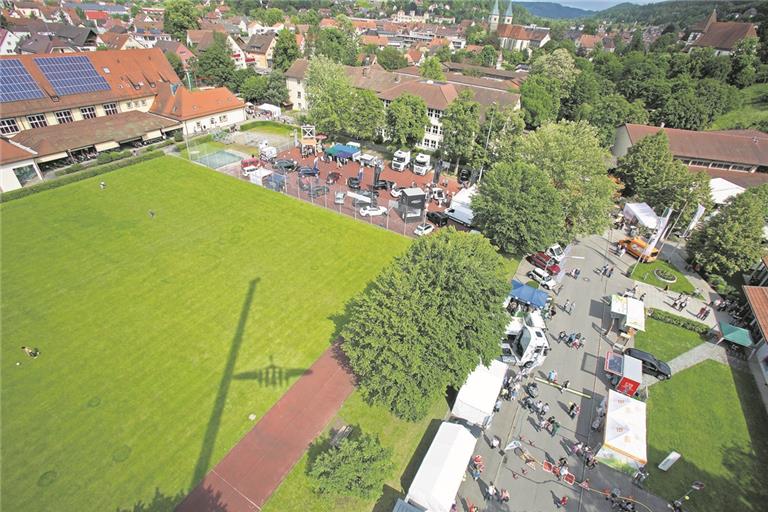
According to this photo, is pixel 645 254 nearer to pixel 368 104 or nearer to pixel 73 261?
pixel 368 104

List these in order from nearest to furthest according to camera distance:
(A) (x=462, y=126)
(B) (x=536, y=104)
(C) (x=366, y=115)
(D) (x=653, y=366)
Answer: (D) (x=653, y=366) < (A) (x=462, y=126) < (C) (x=366, y=115) < (B) (x=536, y=104)

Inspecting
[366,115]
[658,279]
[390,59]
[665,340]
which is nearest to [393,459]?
[665,340]

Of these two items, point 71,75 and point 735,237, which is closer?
point 735,237

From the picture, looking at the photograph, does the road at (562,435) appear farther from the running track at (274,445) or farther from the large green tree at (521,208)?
the running track at (274,445)

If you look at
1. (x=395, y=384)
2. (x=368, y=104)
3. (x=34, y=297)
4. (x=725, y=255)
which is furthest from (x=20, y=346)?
(x=725, y=255)

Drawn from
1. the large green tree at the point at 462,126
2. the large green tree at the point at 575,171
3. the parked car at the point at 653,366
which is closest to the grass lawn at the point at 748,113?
the large green tree at the point at 575,171

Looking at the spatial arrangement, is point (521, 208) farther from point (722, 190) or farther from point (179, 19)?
point (179, 19)
